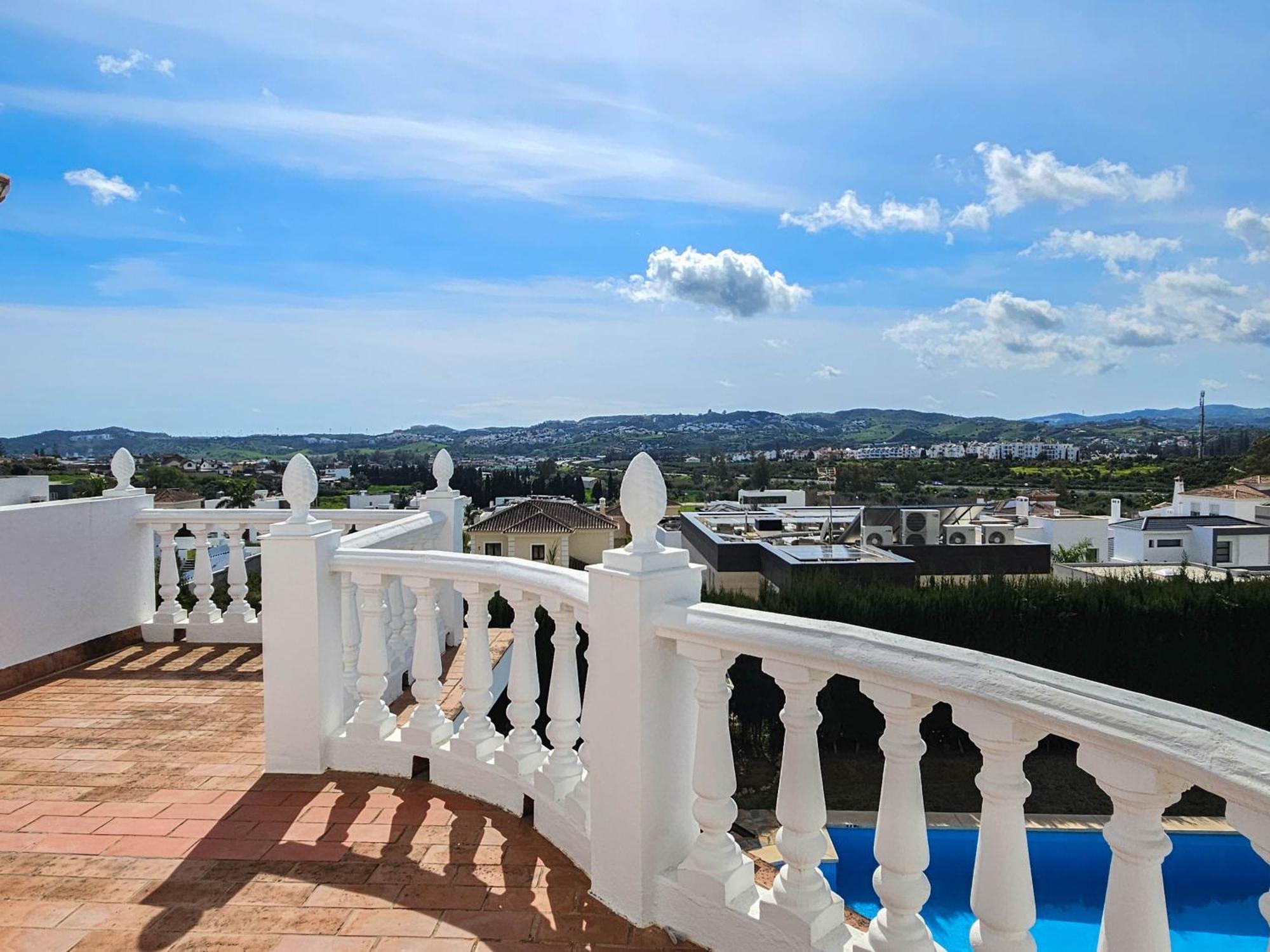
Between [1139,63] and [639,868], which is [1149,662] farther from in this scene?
[639,868]

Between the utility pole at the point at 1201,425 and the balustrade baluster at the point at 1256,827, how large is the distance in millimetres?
72490

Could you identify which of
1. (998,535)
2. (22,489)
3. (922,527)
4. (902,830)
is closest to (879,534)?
(922,527)

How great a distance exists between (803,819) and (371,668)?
5.90ft

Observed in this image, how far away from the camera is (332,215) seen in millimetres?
11078

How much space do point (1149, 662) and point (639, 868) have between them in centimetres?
1181

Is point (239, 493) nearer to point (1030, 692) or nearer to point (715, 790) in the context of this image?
point (715, 790)

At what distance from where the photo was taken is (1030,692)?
41.3 inches

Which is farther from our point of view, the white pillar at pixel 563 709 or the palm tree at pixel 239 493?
the palm tree at pixel 239 493

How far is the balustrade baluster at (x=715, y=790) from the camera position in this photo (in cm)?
161

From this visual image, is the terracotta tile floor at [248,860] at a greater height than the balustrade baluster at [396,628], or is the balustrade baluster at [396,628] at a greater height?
the balustrade baluster at [396,628]

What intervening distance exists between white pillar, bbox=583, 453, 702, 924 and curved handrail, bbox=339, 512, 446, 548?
1568mm

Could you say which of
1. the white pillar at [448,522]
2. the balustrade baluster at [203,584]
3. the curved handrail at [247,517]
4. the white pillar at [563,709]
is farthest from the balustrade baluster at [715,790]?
the balustrade baluster at [203,584]

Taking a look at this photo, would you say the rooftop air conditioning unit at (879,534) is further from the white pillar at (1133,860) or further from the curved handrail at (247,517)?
the white pillar at (1133,860)

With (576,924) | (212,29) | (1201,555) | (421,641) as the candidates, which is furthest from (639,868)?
(1201,555)
